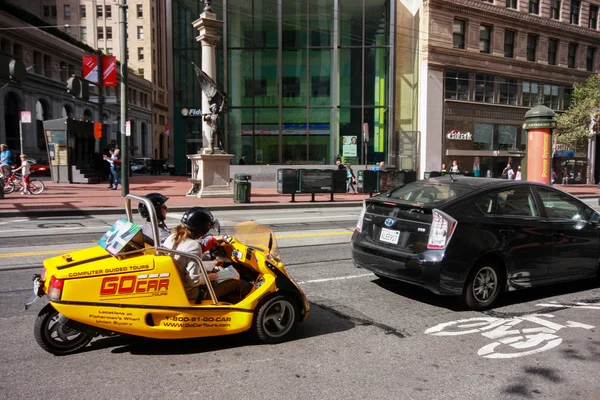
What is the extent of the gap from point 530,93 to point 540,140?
17082mm

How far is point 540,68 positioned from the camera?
3728cm

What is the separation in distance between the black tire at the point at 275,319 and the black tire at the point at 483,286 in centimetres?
207

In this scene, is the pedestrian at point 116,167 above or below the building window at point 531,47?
below

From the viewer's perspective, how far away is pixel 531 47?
37.2 meters

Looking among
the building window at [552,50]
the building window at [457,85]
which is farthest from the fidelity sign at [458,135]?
the building window at [552,50]

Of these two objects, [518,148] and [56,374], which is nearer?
[56,374]

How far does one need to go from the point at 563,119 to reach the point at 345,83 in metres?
17.1

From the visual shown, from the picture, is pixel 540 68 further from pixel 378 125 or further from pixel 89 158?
pixel 89 158

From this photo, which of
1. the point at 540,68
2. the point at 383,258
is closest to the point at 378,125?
the point at 540,68

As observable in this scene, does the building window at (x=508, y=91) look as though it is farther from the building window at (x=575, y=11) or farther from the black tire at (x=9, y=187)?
the black tire at (x=9, y=187)

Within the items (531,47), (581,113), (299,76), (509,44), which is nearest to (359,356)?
(299,76)

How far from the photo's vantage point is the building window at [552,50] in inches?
1503

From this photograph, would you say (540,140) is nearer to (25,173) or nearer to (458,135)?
(458,135)

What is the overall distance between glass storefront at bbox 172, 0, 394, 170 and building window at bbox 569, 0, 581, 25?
17533 mm
